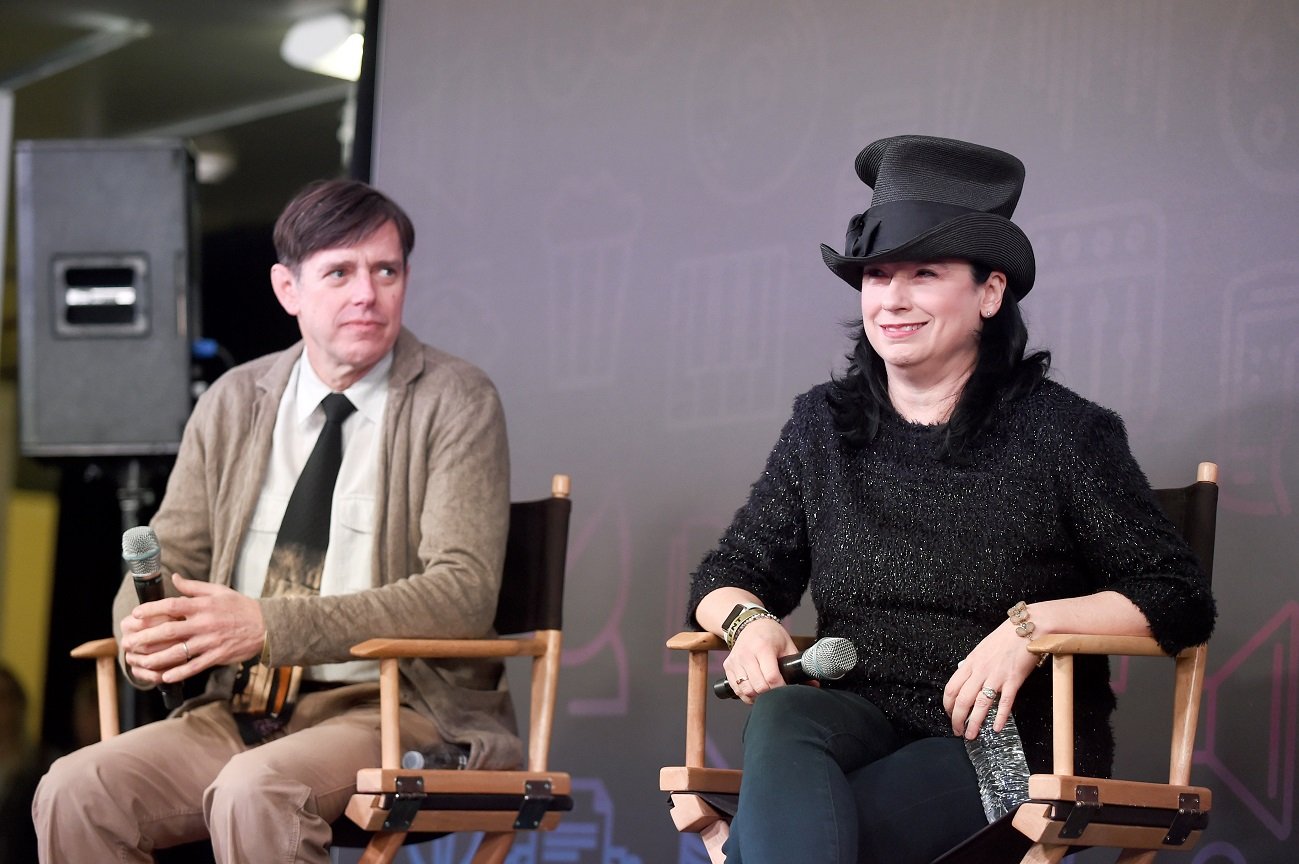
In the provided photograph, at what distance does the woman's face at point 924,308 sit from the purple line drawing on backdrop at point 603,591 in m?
1.44

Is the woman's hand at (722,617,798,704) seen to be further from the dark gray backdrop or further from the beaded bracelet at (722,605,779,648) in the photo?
the dark gray backdrop

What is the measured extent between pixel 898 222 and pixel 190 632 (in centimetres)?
124

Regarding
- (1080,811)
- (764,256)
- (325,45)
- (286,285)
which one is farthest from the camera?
(325,45)

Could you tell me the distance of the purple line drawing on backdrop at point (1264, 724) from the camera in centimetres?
272

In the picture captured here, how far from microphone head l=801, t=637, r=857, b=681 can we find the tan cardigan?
72cm

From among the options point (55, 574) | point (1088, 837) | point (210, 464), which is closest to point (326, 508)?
point (210, 464)

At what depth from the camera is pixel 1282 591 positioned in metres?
2.75

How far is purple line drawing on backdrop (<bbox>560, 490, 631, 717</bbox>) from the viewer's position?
11.7ft

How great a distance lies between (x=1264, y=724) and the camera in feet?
9.03

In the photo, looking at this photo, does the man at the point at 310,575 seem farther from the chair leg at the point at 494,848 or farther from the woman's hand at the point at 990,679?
the woman's hand at the point at 990,679

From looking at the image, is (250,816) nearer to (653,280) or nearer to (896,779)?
(896,779)

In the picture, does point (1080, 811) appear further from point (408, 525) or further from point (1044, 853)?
point (408, 525)

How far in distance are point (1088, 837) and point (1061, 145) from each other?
62.3 inches

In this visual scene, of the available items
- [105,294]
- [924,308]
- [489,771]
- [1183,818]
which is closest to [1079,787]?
[1183,818]
